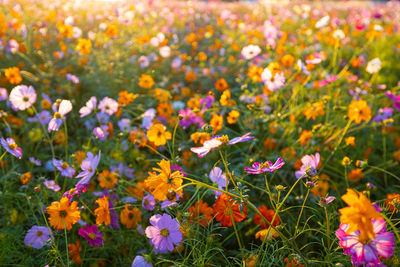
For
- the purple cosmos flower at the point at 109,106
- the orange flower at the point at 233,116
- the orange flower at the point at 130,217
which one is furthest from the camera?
the purple cosmos flower at the point at 109,106

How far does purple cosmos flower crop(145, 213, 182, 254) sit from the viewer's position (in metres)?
1.03

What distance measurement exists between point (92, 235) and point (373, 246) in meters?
0.91

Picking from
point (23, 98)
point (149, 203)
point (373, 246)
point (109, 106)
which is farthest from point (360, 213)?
point (23, 98)

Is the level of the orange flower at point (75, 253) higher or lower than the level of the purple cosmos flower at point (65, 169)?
lower

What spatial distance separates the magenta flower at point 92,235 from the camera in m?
1.21

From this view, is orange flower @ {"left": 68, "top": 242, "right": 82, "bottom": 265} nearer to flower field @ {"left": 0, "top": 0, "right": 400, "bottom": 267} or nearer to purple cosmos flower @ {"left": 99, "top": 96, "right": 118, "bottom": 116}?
flower field @ {"left": 0, "top": 0, "right": 400, "bottom": 267}

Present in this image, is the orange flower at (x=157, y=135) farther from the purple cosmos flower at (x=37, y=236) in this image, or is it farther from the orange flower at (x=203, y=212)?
the purple cosmos flower at (x=37, y=236)

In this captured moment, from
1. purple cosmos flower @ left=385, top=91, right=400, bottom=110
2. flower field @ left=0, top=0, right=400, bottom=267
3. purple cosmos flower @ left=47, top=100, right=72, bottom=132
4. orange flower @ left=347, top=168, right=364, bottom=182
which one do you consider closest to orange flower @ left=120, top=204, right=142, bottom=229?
flower field @ left=0, top=0, right=400, bottom=267

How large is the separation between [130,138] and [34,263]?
63 cm

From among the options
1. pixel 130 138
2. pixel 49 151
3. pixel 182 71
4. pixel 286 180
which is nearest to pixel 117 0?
pixel 182 71

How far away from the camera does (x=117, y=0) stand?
4.09 m

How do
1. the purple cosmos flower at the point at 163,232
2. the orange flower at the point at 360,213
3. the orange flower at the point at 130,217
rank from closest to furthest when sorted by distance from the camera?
the orange flower at the point at 360,213 → the purple cosmos flower at the point at 163,232 → the orange flower at the point at 130,217

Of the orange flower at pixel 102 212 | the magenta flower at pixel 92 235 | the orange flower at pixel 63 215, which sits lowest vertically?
the magenta flower at pixel 92 235

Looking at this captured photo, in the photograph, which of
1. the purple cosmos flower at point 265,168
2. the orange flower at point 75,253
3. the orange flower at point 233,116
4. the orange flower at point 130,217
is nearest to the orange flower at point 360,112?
the orange flower at point 233,116
